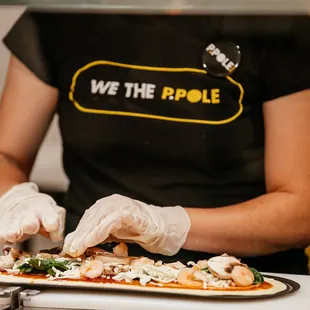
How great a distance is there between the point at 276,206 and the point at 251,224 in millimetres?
65

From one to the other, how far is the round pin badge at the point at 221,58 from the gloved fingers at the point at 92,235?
0.41m

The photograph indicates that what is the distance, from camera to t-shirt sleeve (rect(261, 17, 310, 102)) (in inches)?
56.3

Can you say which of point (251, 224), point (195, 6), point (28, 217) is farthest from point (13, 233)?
point (195, 6)

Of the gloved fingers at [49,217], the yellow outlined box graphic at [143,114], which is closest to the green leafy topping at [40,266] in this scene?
the gloved fingers at [49,217]

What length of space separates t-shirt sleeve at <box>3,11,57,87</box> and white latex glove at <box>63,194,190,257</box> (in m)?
0.41

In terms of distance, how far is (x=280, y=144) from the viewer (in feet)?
4.75

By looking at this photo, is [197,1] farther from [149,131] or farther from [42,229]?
[42,229]

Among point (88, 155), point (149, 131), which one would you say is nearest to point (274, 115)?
point (149, 131)

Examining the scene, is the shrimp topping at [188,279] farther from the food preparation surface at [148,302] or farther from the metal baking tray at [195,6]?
the metal baking tray at [195,6]

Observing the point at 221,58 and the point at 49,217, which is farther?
the point at 221,58

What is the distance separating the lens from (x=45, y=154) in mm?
1660

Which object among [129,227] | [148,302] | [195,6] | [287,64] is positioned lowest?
[148,302]

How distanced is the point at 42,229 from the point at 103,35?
1.59 feet

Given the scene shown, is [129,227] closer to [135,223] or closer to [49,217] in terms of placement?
[135,223]
